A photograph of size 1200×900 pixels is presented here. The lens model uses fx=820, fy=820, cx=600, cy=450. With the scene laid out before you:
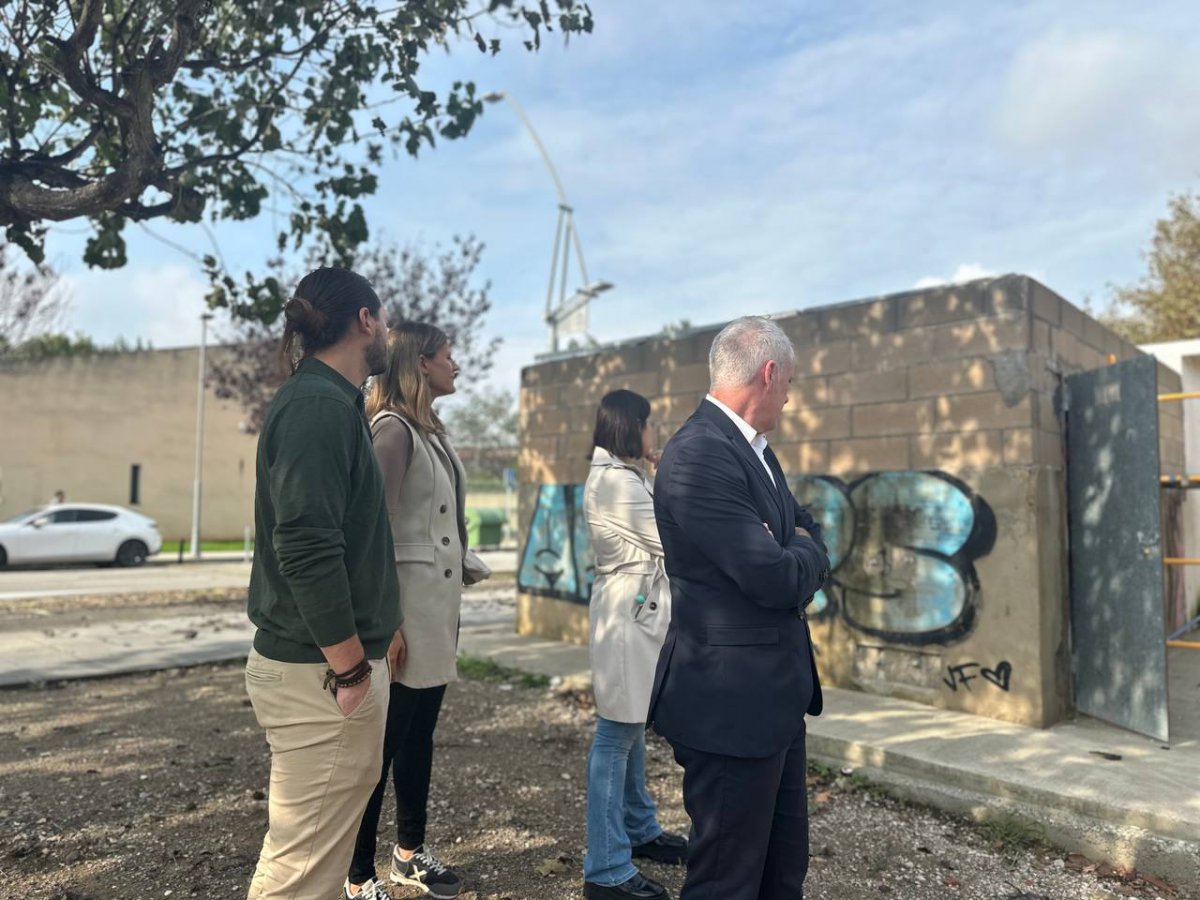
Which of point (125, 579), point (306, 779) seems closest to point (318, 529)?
point (306, 779)

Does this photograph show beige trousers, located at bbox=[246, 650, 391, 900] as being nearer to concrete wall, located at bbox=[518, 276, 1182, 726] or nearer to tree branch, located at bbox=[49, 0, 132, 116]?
tree branch, located at bbox=[49, 0, 132, 116]

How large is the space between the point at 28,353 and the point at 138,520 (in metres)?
15.3

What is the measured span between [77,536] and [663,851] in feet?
58.5

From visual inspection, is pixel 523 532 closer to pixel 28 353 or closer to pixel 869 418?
pixel 869 418

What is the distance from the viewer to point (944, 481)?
5.36 m

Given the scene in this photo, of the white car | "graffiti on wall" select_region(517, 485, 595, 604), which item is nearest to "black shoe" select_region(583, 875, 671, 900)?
"graffiti on wall" select_region(517, 485, 595, 604)

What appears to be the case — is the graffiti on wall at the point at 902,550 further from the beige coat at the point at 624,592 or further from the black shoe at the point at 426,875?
the black shoe at the point at 426,875

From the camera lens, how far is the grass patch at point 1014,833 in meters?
3.58

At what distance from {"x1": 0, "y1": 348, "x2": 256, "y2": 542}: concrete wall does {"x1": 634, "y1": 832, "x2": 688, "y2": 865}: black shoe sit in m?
25.7

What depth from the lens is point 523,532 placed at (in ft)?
26.5

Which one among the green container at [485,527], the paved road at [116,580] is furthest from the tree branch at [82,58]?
the green container at [485,527]

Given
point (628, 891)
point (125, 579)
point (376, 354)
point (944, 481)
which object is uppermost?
point (376, 354)

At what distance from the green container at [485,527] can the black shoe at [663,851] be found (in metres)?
20.0

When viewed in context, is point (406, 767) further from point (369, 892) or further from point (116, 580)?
point (116, 580)
